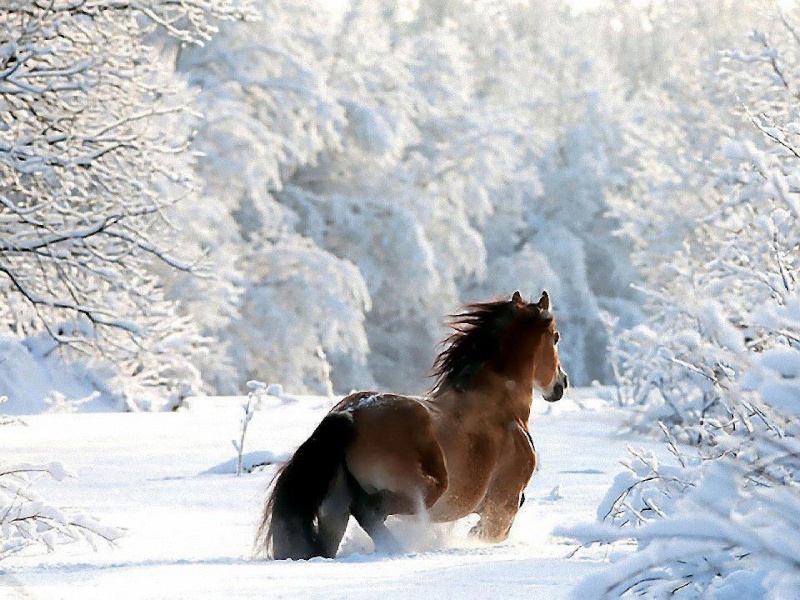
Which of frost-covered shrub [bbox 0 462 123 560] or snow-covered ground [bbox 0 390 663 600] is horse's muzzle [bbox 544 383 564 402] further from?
frost-covered shrub [bbox 0 462 123 560]

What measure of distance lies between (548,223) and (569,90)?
21.9 ft

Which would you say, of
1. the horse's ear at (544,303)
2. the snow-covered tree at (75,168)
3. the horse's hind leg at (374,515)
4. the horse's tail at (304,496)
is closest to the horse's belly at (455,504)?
the horse's hind leg at (374,515)

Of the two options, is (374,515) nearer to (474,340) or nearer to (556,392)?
(474,340)

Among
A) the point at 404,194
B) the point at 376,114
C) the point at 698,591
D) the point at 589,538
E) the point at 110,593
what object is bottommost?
the point at 404,194

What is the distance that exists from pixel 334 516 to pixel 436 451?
1.72ft

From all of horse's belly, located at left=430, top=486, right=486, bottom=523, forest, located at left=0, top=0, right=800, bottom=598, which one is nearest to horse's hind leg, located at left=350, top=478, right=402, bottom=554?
horse's belly, located at left=430, top=486, right=486, bottom=523

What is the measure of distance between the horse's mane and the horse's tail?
111 cm

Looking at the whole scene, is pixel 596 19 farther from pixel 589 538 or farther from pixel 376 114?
pixel 589 538

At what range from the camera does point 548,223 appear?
41219 millimetres

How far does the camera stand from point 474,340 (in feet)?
20.8

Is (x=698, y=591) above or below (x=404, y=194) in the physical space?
Answer: above

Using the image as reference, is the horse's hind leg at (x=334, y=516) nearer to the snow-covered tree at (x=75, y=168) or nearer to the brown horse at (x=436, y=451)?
the brown horse at (x=436, y=451)

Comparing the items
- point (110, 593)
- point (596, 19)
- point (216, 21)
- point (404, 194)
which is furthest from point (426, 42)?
point (110, 593)

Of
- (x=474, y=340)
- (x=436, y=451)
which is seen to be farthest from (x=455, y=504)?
(x=474, y=340)
